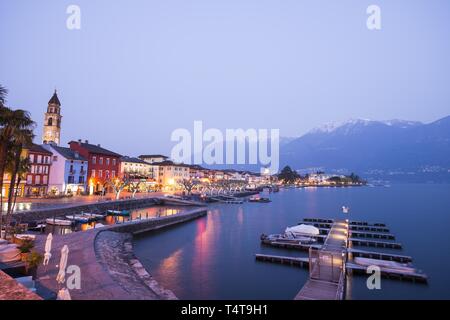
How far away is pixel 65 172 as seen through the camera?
71.2m

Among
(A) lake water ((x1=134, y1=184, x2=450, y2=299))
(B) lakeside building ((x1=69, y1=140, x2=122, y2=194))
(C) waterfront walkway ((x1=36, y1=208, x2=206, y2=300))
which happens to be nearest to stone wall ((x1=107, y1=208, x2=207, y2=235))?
(A) lake water ((x1=134, y1=184, x2=450, y2=299))

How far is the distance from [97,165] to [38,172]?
54.8 feet

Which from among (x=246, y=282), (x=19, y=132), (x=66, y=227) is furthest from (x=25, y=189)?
(x=246, y=282)

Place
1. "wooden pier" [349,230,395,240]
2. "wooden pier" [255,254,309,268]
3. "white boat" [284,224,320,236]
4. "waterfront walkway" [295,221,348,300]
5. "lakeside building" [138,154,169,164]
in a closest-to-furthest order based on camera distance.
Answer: "waterfront walkway" [295,221,348,300], "wooden pier" [255,254,309,268], "white boat" [284,224,320,236], "wooden pier" [349,230,395,240], "lakeside building" [138,154,169,164]

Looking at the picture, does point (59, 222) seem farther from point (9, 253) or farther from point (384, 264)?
point (384, 264)

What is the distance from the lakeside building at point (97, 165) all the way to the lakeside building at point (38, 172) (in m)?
9.86

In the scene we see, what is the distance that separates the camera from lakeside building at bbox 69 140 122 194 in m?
79.4

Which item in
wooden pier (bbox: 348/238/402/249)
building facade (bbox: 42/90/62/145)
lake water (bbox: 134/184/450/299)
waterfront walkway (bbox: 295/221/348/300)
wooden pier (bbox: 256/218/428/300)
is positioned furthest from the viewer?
building facade (bbox: 42/90/62/145)

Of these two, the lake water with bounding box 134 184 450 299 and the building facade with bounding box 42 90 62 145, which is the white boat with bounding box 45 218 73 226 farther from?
the building facade with bounding box 42 90 62 145

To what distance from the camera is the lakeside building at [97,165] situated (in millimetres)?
79375

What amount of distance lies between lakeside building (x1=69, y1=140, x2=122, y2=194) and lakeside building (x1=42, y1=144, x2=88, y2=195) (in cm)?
293
